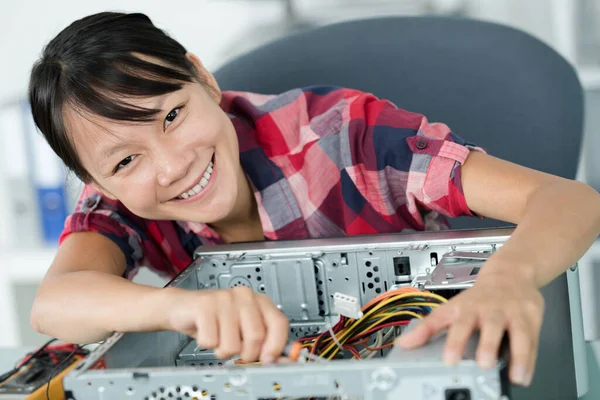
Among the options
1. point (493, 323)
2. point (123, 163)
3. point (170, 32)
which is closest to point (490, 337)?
point (493, 323)

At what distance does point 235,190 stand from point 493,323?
0.54 m

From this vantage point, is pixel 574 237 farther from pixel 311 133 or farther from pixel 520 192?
pixel 311 133

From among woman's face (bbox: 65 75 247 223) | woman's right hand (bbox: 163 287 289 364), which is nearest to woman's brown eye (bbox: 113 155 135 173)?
woman's face (bbox: 65 75 247 223)

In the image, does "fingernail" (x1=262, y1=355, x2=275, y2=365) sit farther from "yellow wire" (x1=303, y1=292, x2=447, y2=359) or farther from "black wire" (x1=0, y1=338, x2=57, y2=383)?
"black wire" (x1=0, y1=338, x2=57, y2=383)

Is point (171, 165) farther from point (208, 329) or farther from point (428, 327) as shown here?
point (428, 327)

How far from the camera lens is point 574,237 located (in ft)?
2.31

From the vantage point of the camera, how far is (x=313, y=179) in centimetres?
108

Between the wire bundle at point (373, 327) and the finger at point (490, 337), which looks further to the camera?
the wire bundle at point (373, 327)

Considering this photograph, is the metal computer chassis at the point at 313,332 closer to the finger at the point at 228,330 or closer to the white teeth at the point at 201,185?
the finger at the point at 228,330

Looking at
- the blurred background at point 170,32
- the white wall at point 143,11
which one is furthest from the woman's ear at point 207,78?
the white wall at point 143,11

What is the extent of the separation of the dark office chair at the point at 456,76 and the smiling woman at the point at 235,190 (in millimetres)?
198

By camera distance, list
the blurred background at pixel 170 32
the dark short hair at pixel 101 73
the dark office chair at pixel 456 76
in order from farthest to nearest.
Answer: the blurred background at pixel 170 32
the dark office chair at pixel 456 76
the dark short hair at pixel 101 73

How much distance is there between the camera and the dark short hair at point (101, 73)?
33.7 inches

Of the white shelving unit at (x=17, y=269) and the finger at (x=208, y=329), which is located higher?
the finger at (x=208, y=329)
